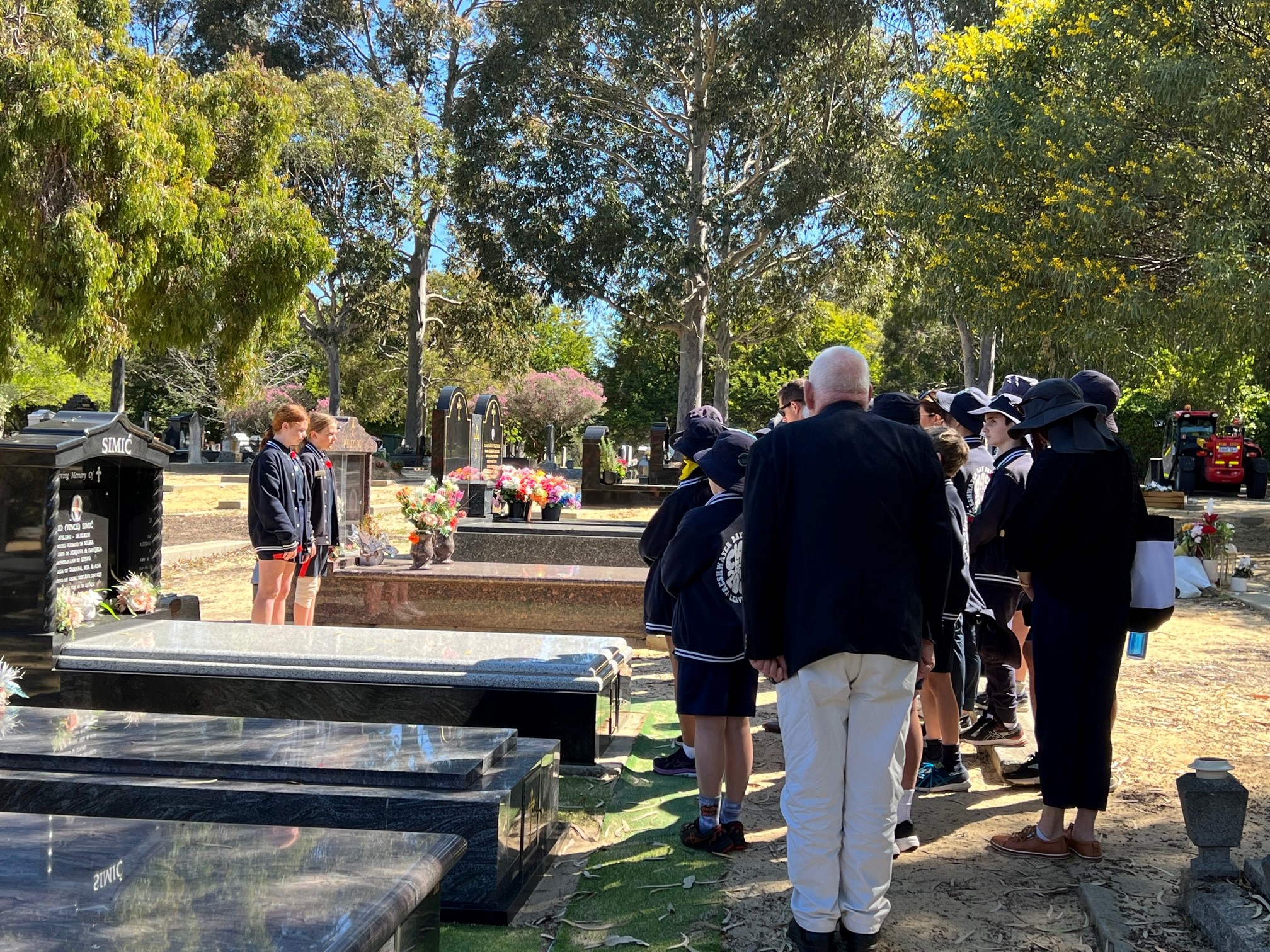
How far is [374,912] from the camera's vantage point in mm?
2695

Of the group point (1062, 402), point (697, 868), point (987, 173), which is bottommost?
point (697, 868)

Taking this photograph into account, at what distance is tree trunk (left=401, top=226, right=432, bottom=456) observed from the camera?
40906mm

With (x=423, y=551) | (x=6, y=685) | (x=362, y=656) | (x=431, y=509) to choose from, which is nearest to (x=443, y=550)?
(x=423, y=551)

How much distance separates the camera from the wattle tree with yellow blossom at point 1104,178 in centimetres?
1485

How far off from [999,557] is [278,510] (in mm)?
4371

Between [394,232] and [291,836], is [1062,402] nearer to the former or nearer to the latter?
[291,836]

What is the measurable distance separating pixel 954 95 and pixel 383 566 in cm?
1652

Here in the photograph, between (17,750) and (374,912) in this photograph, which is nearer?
(374,912)

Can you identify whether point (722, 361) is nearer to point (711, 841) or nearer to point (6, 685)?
point (711, 841)

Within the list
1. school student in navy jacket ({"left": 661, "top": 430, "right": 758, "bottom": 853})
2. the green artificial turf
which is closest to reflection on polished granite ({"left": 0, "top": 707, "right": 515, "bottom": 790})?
the green artificial turf

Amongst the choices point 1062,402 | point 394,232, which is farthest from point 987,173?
point 394,232

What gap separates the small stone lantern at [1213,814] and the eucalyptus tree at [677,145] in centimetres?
2504

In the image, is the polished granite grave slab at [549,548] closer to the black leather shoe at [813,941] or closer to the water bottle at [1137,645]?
the water bottle at [1137,645]

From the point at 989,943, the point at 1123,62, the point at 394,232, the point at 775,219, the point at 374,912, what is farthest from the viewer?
the point at 394,232
